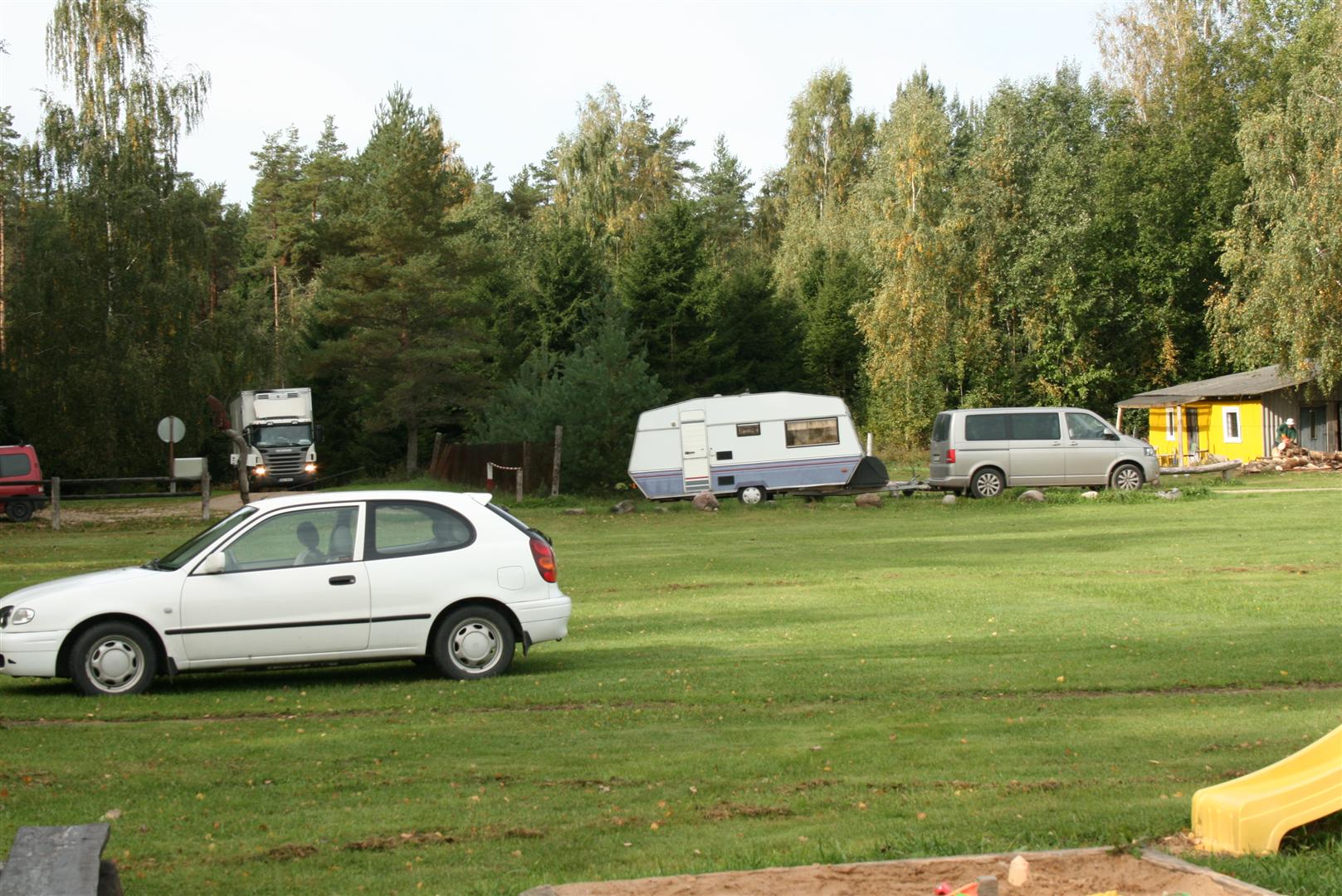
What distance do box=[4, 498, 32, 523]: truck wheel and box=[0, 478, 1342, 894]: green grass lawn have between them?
80.8ft

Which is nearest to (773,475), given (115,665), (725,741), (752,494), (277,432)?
(752,494)

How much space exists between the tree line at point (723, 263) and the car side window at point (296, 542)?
27220 mm

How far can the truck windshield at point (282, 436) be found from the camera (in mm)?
49562

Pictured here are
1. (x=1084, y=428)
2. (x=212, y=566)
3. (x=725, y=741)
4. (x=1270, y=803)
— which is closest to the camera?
(x=1270, y=803)

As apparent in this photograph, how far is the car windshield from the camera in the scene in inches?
419

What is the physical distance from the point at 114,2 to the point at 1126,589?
4478 cm

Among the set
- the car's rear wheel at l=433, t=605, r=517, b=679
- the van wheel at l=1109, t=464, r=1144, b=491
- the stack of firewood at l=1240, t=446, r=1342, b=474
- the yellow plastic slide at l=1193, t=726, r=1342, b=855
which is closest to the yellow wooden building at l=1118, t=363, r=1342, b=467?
the stack of firewood at l=1240, t=446, r=1342, b=474

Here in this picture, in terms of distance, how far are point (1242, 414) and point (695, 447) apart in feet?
85.3

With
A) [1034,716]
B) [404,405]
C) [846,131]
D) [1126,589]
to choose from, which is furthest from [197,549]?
[846,131]

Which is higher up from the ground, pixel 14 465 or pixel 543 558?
pixel 14 465

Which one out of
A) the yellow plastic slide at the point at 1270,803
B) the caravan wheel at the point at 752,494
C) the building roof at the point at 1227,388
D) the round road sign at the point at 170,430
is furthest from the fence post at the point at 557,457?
the yellow plastic slide at the point at 1270,803

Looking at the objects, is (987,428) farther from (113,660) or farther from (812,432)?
(113,660)

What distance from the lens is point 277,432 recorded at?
4997 cm

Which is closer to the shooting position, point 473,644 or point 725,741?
point 725,741
